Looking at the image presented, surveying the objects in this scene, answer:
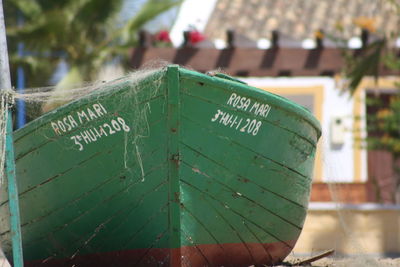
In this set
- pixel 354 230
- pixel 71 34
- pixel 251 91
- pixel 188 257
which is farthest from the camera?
pixel 71 34

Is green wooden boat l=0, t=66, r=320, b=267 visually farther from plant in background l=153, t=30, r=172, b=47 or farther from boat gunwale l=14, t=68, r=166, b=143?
plant in background l=153, t=30, r=172, b=47

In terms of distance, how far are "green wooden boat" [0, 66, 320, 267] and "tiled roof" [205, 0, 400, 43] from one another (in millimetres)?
9916

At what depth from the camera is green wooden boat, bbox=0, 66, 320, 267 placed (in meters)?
5.38

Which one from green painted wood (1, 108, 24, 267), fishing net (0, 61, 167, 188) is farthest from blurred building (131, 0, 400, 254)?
green painted wood (1, 108, 24, 267)

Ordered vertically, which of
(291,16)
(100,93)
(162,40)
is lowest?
(100,93)

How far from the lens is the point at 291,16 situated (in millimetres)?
16656

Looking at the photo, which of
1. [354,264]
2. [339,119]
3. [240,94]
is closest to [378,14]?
[339,119]

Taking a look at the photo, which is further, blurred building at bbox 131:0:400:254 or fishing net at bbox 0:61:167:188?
blurred building at bbox 131:0:400:254

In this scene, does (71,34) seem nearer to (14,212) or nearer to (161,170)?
(161,170)

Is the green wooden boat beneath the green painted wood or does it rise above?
above

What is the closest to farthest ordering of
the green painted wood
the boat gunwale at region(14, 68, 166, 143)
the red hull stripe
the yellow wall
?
the green painted wood
the boat gunwale at region(14, 68, 166, 143)
the red hull stripe
the yellow wall

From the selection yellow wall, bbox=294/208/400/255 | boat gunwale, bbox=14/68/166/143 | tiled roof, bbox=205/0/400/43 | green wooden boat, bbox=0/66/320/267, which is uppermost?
tiled roof, bbox=205/0/400/43

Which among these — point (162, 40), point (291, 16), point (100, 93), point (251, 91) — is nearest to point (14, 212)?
point (100, 93)

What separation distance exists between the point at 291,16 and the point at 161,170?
38.3 ft
